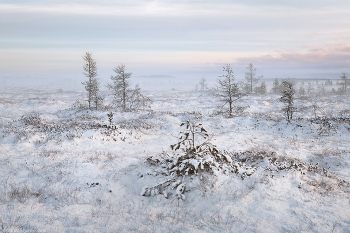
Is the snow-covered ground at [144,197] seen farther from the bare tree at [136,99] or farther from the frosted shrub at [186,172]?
the bare tree at [136,99]

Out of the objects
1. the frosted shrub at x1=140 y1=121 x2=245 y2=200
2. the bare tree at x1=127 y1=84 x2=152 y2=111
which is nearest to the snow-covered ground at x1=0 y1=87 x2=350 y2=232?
the frosted shrub at x1=140 y1=121 x2=245 y2=200

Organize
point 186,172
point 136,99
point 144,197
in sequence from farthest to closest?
point 136,99 < point 186,172 < point 144,197

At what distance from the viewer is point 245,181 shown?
6.14m

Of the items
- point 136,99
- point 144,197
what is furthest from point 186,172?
point 136,99

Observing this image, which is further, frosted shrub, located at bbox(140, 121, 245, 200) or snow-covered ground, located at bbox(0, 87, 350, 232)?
frosted shrub, located at bbox(140, 121, 245, 200)

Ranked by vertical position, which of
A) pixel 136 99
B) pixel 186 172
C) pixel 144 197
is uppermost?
pixel 136 99

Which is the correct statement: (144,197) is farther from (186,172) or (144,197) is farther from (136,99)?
(136,99)

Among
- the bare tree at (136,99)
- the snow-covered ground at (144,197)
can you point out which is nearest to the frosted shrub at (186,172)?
the snow-covered ground at (144,197)

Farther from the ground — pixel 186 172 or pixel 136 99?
pixel 136 99

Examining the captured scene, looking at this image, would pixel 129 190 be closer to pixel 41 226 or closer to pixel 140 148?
pixel 41 226

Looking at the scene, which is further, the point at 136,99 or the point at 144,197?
the point at 136,99

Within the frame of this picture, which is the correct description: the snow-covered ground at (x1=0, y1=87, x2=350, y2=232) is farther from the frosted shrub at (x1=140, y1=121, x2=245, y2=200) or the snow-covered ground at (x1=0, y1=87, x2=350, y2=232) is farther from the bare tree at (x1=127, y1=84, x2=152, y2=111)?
the bare tree at (x1=127, y1=84, x2=152, y2=111)

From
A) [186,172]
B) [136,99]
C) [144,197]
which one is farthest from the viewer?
[136,99]

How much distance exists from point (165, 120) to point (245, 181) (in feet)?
45.6
